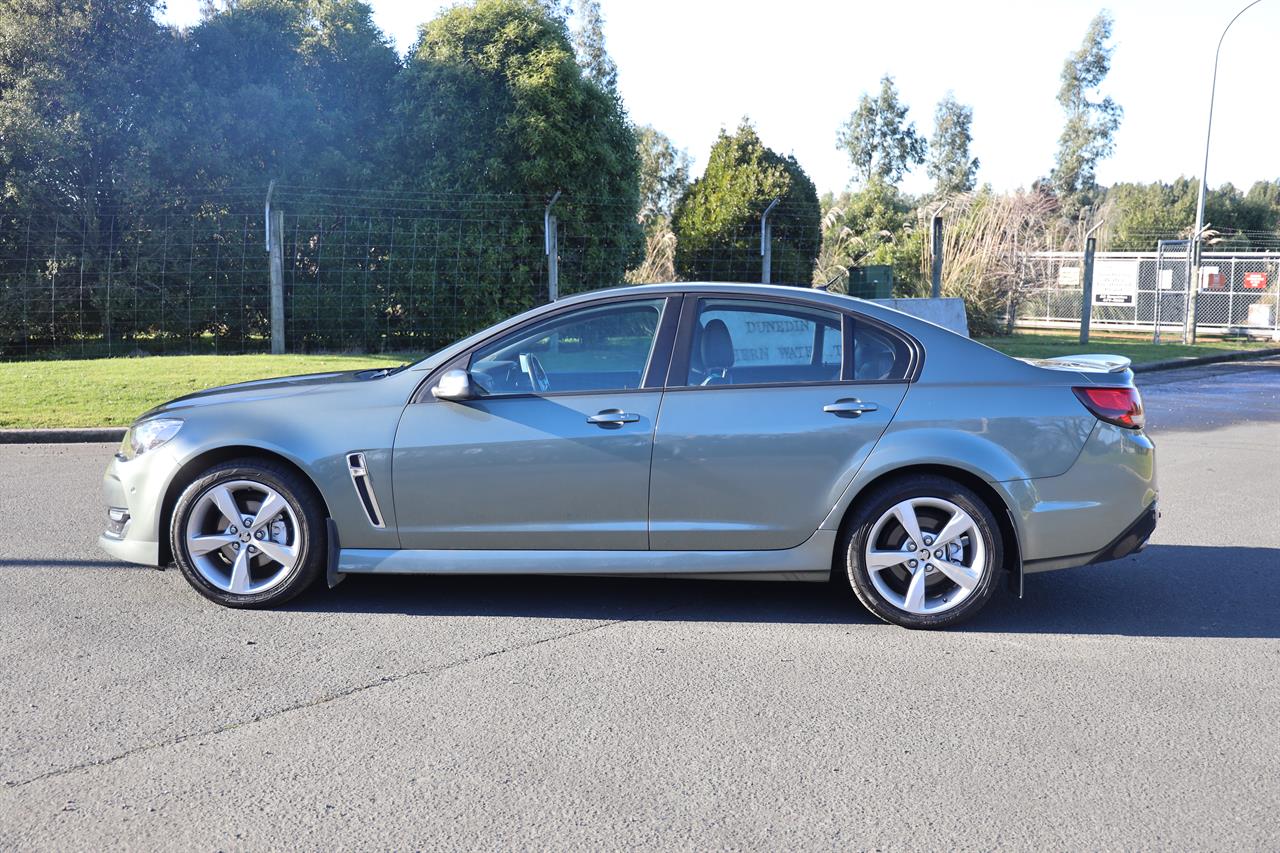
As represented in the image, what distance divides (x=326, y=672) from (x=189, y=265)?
14496 mm

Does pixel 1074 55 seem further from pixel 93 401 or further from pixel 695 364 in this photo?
pixel 695 364

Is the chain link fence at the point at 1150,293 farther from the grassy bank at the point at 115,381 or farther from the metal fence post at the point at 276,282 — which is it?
the grassy bank at the point at 115,381

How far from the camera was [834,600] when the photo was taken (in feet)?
18.6

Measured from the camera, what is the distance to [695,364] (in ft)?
17.3

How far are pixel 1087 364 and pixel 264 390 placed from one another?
3.90 m

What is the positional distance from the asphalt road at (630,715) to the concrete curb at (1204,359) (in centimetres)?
1430

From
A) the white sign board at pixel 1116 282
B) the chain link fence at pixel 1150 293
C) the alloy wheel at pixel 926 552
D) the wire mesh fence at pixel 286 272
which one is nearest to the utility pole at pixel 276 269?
the wire mesh fence at pixel 286 272

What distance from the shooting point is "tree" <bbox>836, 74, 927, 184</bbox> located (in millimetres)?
50969

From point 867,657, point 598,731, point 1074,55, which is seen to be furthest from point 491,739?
point 1074,55

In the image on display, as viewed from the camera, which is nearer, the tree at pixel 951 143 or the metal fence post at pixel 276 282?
the metal fence post at pixel 276 282

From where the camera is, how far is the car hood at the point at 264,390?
216 inches

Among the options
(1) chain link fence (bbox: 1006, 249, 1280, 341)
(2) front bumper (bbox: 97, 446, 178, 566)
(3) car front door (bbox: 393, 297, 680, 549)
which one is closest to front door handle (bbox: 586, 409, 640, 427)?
(3) car front door (bbox: 393, 297, 680, 549)

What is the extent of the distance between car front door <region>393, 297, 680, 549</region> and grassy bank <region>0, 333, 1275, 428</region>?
18.4ft

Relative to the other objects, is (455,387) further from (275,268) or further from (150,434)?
(275,268)
